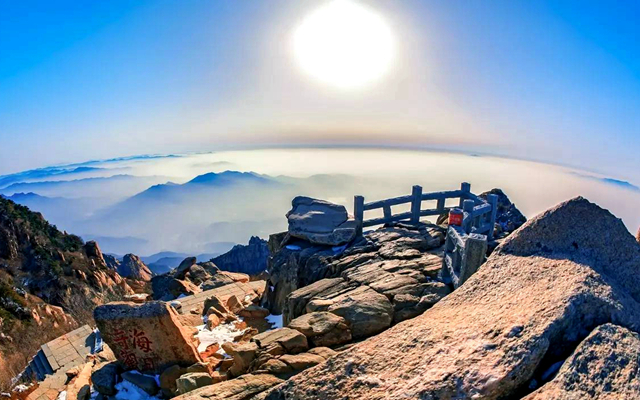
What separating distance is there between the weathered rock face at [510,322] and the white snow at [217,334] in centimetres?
695

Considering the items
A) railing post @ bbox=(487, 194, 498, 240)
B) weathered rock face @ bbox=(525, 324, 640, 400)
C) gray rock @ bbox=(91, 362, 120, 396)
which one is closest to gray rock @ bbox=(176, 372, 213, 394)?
gray rock @ bbox=(91, 362, 120, 396)

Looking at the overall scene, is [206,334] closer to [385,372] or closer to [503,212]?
[385,372]

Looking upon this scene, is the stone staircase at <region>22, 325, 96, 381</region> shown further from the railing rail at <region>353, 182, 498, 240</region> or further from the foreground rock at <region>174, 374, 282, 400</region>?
the railing rail at <region>353, 182, 498, 240</region>

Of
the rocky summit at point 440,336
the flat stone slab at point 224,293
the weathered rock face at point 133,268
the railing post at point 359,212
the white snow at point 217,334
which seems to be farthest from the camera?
the weathered rock face at point 133,268

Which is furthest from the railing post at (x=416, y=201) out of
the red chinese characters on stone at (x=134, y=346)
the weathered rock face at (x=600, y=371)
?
the weathered rock face at (x=600, y=371)

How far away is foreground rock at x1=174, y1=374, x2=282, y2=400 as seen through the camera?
5.08 meters

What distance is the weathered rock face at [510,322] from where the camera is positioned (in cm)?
295

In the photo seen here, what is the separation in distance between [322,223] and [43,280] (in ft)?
109

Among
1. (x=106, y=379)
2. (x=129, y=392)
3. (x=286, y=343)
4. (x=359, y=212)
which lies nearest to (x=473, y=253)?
(x=286, y=343)

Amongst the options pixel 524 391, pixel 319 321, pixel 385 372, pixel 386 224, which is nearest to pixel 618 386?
pixel 524 391

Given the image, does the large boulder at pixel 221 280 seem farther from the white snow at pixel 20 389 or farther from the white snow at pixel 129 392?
the white snow at pixel 129 392

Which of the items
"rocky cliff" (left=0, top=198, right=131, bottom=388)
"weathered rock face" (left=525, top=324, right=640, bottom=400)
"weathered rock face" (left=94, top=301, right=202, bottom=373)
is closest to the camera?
"weathered rock face" (left=525, top=324, right=640, bottom=400)

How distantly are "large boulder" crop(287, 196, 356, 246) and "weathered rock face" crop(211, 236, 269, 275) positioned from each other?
33.1 metres

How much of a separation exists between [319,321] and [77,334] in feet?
42.0
